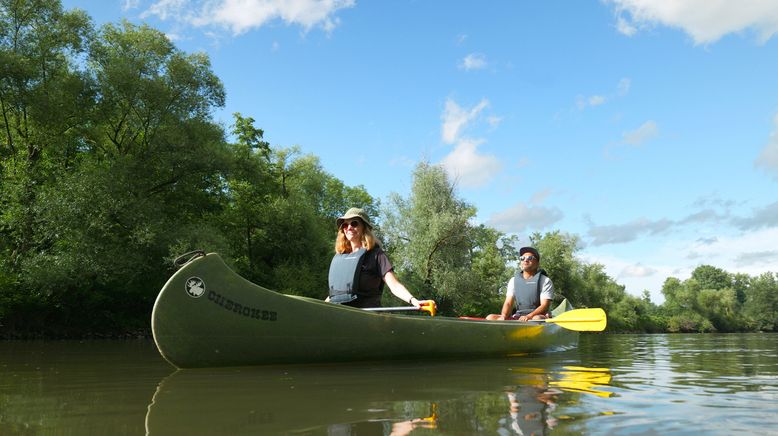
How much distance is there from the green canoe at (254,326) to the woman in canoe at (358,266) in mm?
515

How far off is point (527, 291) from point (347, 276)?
3.48 metres

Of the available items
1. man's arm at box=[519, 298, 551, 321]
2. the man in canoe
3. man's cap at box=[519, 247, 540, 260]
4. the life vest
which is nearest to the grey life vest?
the man in canoe

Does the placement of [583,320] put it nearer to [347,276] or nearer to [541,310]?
[541,310]

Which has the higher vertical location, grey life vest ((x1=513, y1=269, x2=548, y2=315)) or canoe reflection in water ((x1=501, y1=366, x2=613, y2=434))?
grey life vest ((x1=513, y1=269, x2=548, y2=315))

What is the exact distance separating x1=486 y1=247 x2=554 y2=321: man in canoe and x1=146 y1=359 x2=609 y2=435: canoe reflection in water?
292cm

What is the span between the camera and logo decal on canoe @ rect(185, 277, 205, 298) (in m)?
3.91

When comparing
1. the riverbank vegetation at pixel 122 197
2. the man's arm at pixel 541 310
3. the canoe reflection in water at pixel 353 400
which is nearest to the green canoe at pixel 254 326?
the canoe reflection in water at pixel 353 400

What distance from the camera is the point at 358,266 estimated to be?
5.03 metres

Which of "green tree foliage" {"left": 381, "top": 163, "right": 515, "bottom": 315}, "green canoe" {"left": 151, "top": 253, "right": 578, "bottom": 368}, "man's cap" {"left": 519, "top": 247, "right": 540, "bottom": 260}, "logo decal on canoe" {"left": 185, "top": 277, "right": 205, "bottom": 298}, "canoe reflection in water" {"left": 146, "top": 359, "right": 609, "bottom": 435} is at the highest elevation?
"green tree foliage" {"left": 381, "top": 163, "right": 515, "bottom": 315}

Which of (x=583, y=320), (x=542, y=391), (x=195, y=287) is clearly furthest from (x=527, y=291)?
(x=195, y=287)

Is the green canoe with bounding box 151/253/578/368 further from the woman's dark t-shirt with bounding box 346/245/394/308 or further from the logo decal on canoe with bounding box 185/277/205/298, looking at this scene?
the woman's dark t-shirt with bounding box 346/245/394/308

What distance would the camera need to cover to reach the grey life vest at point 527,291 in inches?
296

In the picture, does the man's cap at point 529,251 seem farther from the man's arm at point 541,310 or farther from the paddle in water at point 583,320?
the paddle in water at point 583,320

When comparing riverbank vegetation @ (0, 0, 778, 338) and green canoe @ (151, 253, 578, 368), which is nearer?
green canoe @ (151, 253, 578, 368)
